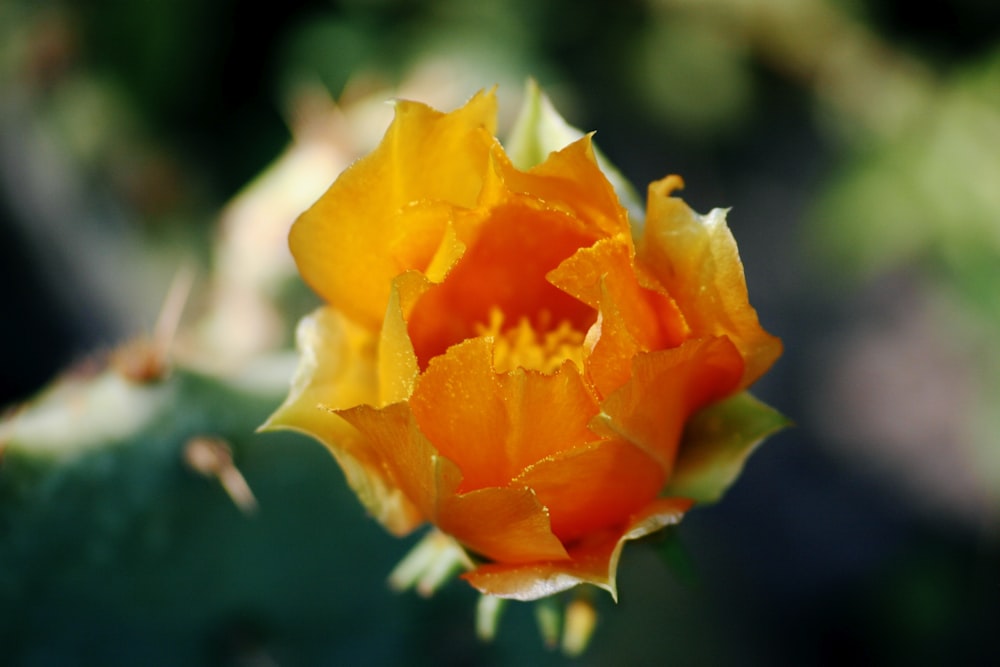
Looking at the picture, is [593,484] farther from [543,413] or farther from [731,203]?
[731,203]

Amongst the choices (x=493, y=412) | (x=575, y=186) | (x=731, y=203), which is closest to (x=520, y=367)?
(x=493, y=412)

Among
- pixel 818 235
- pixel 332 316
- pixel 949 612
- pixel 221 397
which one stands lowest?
pixel 949 612

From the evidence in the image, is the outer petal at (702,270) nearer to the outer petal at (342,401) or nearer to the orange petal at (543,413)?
the orange petal at (543,413)

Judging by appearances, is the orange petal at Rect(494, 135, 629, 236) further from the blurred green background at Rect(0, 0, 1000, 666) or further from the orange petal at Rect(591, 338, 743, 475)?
the blurred green background at Rect(0, 0, 1000, 666)

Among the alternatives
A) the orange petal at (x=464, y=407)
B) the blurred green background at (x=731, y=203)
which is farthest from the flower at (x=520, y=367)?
the blurred green background at (x=731, y=203)

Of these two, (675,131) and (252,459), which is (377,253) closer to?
(252,459)

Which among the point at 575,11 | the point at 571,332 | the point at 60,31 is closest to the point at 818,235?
the point at 575,11
